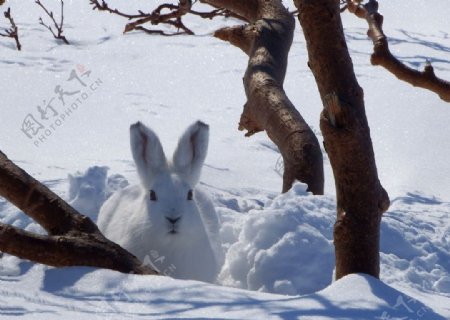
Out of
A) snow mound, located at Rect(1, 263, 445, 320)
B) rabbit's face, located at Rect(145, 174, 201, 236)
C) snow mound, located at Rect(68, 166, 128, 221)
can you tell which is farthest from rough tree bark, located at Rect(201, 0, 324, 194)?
snow mound, located at Rect(1, 263, 445, 320)

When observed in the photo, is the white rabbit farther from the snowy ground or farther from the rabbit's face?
the snowy ground

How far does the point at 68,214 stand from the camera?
3.47 m

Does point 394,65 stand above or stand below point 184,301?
above

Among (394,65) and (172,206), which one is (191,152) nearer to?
(172,206)

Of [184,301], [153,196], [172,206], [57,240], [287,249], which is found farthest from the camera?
[153,196]

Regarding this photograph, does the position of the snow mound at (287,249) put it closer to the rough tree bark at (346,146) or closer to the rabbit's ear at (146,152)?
the rabbit's ear at (146,152)

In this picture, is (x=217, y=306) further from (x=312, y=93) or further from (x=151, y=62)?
(x=151, y=62)

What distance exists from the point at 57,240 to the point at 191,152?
1142 millimetres

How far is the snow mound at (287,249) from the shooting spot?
372cm

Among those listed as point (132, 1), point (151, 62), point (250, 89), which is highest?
point (132, 1)

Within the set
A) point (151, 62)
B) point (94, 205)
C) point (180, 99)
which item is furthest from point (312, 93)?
point (94, 205)

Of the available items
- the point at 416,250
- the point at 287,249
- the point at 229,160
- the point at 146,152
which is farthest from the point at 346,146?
the point at 229,160

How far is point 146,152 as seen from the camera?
13.7 feet

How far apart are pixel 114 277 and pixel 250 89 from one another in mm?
1643
